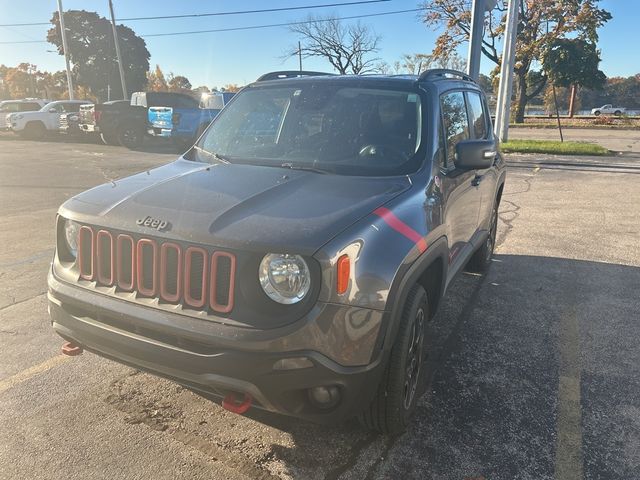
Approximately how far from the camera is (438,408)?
2918mm

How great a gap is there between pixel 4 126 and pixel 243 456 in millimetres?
29220

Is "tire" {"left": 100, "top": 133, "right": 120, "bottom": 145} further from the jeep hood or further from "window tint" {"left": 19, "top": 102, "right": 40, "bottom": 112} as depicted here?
the jeep hood

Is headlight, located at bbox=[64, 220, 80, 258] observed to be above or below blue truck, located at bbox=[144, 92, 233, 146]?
below

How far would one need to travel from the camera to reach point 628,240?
6.53 metres

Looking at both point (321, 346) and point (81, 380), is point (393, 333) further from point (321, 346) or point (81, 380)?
point (81, 380)

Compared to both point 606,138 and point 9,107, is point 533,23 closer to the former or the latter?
point 606,138

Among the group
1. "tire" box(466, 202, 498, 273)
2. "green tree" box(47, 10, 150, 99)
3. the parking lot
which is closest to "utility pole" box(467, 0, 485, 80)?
"tire" box(466, 202, 498, 273)

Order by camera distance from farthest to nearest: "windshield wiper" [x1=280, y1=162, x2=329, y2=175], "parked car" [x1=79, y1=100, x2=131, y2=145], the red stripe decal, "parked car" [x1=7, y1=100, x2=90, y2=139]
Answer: "parked car" [x1=7, y1=100, x2=90, y2=139]
"parked car" [x1=79, y1=100, x2=131, y2=145]
"windshield wiper" [x1=280, y1=162, x2=329, y2=175]
the red stripe decal

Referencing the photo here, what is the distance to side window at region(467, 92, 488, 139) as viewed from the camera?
431 centimetres

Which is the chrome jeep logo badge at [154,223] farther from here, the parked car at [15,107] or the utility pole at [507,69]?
the parked car at [15,107]

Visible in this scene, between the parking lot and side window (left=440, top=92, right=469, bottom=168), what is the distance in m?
1.47

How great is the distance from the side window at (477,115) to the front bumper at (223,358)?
2.83 m

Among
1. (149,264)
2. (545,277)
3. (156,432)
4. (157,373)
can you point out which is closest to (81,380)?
(156,432)

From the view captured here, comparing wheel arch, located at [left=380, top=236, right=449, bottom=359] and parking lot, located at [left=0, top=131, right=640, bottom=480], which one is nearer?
wheel arch, located at [left=380, top=236, right=449, bottom=359]
